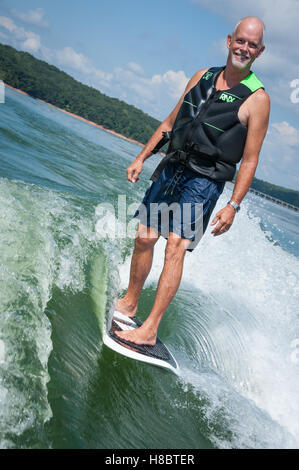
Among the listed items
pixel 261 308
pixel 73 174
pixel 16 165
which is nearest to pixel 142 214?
pixel 261 308

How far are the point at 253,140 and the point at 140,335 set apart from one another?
5.07 feet

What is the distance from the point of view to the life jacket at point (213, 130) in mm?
2918

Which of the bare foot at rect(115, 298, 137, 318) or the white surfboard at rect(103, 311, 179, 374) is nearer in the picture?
the white surfboard at rect(103, 311, 179, 374)

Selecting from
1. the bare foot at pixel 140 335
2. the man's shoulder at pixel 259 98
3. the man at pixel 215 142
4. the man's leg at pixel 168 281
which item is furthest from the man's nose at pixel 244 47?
the bare foot at pixel 140 335

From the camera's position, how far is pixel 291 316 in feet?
17.2

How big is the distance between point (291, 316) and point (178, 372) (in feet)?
9.37

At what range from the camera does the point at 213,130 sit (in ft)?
9.66

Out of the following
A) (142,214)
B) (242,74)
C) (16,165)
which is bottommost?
(16,165)

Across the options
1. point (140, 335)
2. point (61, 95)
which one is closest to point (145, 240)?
point (140, 335)

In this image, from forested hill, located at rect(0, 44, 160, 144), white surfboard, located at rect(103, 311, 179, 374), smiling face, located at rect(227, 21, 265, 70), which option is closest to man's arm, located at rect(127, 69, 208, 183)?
smiling face, located at rect(227, 21, 265, 70)

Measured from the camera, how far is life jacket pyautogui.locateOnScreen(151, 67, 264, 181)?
2.92 m

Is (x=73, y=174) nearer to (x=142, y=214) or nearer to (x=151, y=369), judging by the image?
(x=142, y=214)

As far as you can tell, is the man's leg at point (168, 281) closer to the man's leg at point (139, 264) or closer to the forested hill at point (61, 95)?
the man's leg at point (139, 264)

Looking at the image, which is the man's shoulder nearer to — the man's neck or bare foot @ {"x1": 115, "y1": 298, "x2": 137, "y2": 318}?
the man's neck
